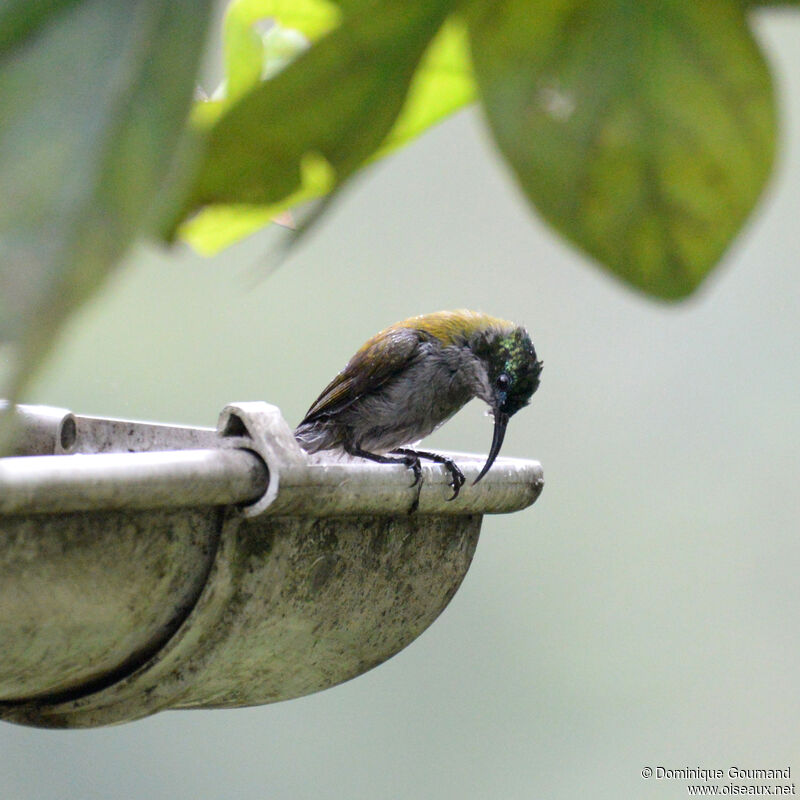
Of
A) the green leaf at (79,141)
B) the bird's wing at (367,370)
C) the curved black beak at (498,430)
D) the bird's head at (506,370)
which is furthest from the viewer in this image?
the bird's head at (506,370)

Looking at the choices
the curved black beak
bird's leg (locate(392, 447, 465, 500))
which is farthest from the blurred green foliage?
the curved black beak

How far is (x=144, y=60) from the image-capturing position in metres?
0.20

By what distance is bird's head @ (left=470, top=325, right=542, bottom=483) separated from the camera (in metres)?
3.02

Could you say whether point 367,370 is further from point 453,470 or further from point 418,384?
point 453,470

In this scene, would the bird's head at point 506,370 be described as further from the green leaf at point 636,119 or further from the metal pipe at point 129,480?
the green leaf at point 636,119

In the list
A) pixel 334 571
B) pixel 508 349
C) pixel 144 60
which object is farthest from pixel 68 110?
pixel 508 349

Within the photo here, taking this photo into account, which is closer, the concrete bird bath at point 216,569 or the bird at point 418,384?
the concrete bird bath at point 216,569

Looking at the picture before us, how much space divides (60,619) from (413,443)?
6.50 feet

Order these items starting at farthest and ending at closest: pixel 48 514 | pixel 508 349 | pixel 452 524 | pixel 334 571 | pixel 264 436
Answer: pixel 508 349
pixel 452 524
pixel 334 571
pixel 264 436
pixel 48 514

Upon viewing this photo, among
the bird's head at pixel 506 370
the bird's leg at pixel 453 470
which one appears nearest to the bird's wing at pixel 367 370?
the bird's head at pixel 506 370

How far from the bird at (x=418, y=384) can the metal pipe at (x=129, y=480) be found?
1450 millimetres

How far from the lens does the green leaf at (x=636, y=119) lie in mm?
230

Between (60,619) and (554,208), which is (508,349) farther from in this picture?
(554,208)

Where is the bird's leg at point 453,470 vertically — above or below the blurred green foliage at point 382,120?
below
